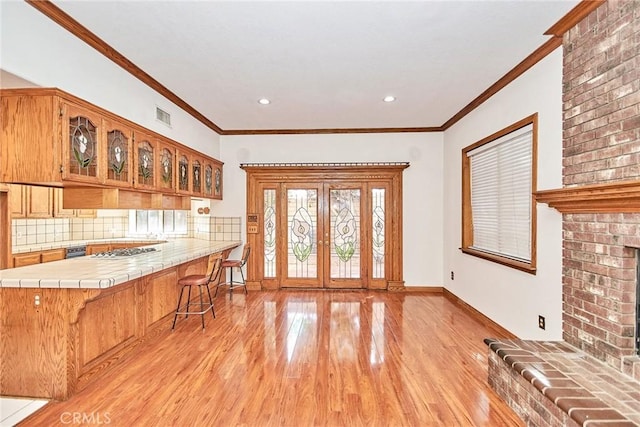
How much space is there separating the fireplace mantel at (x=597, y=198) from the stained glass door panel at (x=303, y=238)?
11.6 ft

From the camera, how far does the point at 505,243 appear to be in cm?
361

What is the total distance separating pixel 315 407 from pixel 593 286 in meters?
2.19

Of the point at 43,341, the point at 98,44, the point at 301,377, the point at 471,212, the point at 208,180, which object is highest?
the point at 98,44

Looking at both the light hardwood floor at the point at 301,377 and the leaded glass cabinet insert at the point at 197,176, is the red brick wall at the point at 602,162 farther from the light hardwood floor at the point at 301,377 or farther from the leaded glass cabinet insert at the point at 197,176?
the leaded glass cabinet insert at the point at 197,176

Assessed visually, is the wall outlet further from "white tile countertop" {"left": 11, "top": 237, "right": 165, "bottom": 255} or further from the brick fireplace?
"white tile countertop" {"left": 11, "top": 237, "right": 165, "bottom": 255}

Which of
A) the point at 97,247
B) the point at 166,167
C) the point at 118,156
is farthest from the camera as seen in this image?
the point at 97,247

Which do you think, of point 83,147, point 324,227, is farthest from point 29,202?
point 324,227

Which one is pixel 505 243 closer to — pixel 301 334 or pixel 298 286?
pixel 301 334

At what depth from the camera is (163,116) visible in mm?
3826

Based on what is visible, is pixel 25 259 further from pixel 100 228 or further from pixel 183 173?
pixel 183 173

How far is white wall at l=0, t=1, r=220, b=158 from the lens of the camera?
2064mm

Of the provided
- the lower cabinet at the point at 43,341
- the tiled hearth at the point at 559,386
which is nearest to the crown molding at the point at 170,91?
the lower cabinet at the point at 43,341

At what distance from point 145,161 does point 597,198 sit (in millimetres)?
4037

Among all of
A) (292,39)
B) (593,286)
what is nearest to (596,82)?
(593,286)
